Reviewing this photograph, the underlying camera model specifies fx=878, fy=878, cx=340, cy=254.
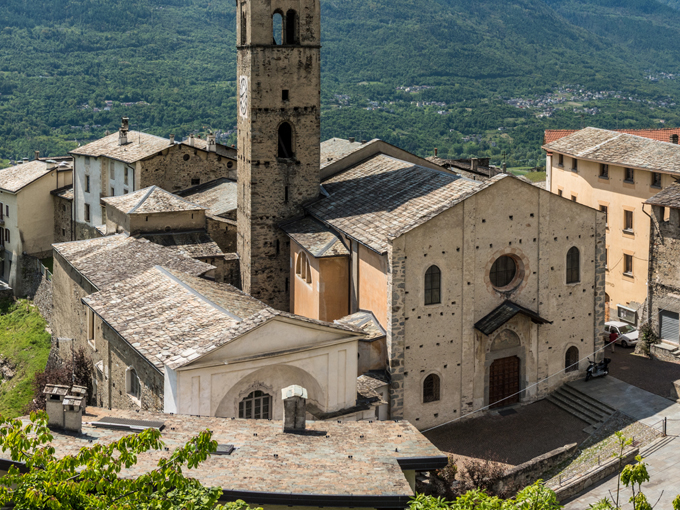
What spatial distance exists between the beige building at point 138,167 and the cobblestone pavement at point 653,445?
28.9 metres

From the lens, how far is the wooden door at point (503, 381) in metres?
33.2

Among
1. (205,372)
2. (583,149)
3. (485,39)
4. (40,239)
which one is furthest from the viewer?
(485,39)

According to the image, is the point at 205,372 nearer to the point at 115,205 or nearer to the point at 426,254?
the point at 426,254

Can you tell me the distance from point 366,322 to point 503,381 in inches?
229

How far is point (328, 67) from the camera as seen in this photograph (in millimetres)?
130875

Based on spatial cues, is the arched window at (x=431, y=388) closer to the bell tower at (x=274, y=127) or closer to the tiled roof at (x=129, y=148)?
the bell tower at (x=274, y=127)

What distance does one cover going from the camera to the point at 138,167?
53.1 metres

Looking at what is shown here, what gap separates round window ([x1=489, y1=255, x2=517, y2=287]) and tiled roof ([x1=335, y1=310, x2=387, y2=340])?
4631mm

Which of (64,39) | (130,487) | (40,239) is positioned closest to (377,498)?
(130,487)

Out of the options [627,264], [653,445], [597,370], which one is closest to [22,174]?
[627,264]

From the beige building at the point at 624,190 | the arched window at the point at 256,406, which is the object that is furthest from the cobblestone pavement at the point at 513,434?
the beige building at the point at 624,190

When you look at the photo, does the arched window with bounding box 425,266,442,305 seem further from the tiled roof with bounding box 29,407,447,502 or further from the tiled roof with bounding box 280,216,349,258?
the tiled roof with bounding box 29,407,447,502

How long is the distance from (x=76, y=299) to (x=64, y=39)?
103603mm

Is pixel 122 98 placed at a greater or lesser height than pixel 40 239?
greater
